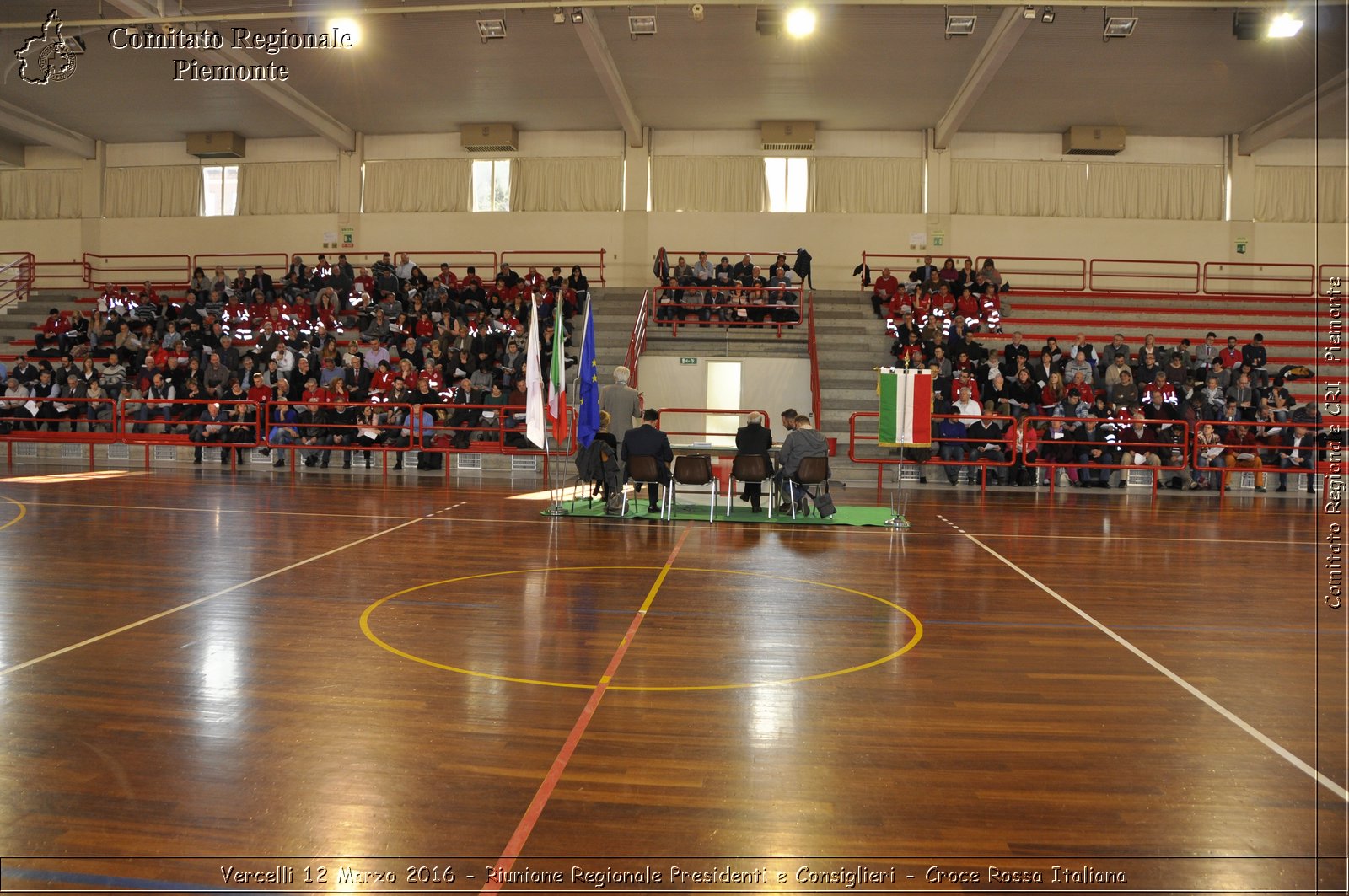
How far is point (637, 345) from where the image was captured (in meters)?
19.8

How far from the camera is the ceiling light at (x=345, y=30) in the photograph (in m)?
17.5

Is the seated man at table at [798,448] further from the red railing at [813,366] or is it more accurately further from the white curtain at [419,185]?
the white curtain at [419,185]

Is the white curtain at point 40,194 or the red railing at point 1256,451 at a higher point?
the white curtain at point 40,194

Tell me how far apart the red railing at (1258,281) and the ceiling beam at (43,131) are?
28655 millimetres

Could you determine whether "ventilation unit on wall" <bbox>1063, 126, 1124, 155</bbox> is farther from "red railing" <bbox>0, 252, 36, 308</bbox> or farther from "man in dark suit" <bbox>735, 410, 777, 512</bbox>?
"red railing" <bbox>0, 252, 36, 308</bbox>

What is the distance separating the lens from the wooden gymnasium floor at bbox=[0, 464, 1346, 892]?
3.29 meters

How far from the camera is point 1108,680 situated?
17.4 feet

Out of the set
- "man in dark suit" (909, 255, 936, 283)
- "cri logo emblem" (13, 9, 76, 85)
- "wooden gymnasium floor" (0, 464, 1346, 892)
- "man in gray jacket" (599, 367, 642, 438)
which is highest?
"cri logo emblem" (13, 9, 76, 85)

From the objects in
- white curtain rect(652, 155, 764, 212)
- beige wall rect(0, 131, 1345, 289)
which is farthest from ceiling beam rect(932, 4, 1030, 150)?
white curtain rect(652, 155, 764, 212)

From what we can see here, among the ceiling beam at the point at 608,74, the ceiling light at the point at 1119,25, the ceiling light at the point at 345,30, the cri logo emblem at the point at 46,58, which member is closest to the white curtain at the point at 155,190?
the cri logo emblem at the point at 46,58

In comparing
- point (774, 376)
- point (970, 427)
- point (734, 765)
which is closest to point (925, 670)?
point (734, 765)

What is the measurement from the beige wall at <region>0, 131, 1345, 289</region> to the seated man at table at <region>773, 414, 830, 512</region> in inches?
518

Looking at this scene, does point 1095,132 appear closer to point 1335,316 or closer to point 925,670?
point 1335,316

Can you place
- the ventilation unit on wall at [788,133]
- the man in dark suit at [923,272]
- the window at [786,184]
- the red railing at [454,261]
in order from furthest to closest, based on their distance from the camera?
the red railing at [454,261]
the window at [786,184]
the ventilation unit on wall at [788,133]
the man in dark suit at [923,272]
